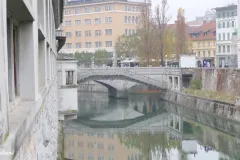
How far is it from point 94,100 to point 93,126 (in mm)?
16254

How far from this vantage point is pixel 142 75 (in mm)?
40406

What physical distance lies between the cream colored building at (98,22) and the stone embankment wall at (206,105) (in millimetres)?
26438

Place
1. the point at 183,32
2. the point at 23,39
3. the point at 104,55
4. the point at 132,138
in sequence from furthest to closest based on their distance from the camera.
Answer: the point at 104,55
the point at 183,32
the point at 132,138
the point at 23,39

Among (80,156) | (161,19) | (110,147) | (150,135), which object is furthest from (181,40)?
(80,156)

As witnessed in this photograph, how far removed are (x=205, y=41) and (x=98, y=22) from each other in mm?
16626

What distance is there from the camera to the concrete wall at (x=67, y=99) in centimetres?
2156

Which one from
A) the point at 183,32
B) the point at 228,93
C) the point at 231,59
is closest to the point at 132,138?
the point at 228,93

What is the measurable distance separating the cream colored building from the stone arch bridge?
24541mm

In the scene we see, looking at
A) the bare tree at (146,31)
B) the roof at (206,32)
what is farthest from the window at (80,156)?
the roof at (206,32)

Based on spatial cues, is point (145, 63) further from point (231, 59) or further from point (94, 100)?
point (231, 59)

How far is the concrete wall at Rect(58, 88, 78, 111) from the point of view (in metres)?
21.6

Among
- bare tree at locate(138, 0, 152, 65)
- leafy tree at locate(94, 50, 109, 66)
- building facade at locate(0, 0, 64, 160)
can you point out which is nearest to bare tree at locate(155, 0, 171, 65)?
bare tree at locate(138, 0, 152, 65)

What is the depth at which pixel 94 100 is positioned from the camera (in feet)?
145

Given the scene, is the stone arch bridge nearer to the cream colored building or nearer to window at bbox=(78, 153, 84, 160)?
window at bbox=(78, 153, 84, 160)
